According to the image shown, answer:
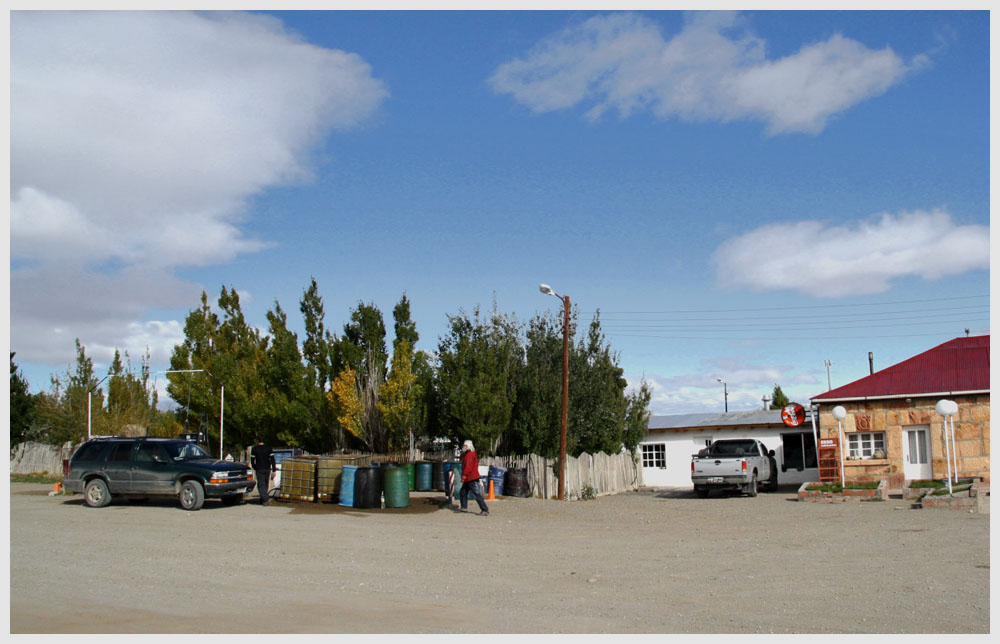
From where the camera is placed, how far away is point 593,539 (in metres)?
15.5

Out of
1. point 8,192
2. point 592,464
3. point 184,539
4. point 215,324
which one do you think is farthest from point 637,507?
point 215,324

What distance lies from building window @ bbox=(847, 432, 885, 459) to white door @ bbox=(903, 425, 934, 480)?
0.74 meters

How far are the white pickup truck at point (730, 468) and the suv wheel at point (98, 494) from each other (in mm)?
16675

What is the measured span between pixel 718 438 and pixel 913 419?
362 inches

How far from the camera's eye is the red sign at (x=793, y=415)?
104 feet

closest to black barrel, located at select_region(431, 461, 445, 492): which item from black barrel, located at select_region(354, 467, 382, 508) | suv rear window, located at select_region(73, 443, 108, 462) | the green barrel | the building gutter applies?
the green barrel

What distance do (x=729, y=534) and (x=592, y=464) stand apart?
1191 cm

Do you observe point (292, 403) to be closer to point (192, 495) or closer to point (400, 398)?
point (400, 398)

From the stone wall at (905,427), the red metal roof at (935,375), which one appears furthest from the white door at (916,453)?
the red metal roof at (935,375)

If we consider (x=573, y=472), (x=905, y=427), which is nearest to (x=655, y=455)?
(x=905, y=427)

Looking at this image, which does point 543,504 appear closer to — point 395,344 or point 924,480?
point 395,344

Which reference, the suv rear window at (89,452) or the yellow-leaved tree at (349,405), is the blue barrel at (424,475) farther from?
the suv rear window at (89,452)

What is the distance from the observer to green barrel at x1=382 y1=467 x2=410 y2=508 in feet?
67.6

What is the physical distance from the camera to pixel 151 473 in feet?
64.9
